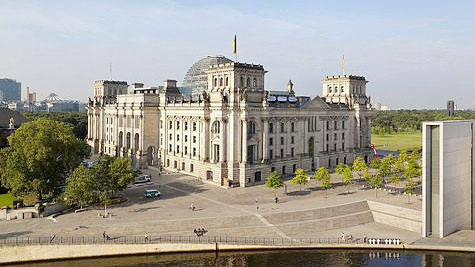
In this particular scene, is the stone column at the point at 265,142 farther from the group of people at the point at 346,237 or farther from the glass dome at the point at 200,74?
the glass dome at the point at 200,74

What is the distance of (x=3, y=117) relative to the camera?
361 ft

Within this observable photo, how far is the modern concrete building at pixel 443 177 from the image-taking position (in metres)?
62.9

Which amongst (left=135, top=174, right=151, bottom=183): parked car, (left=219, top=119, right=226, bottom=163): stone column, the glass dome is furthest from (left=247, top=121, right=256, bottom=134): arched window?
the glass dome

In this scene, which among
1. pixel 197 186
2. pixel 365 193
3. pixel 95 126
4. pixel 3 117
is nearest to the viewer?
pixel 365 193

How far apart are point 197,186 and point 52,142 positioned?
33.0 metres

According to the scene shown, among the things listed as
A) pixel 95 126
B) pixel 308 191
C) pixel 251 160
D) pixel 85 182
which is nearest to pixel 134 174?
pixel 85 182

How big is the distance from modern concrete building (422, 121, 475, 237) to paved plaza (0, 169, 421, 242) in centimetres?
458

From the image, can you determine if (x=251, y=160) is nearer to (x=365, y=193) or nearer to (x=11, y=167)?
(x=365, y=193)

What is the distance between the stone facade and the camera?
320 ft

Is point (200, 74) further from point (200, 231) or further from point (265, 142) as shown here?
point (200, 231)

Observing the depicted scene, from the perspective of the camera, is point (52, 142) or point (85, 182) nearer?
point (85, 182)

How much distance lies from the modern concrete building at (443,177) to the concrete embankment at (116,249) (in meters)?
5.62

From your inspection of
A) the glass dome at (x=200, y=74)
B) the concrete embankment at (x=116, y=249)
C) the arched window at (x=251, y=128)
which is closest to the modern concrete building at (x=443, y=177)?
the concrete embankment at (x=116, y=249)

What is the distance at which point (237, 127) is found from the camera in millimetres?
97125
